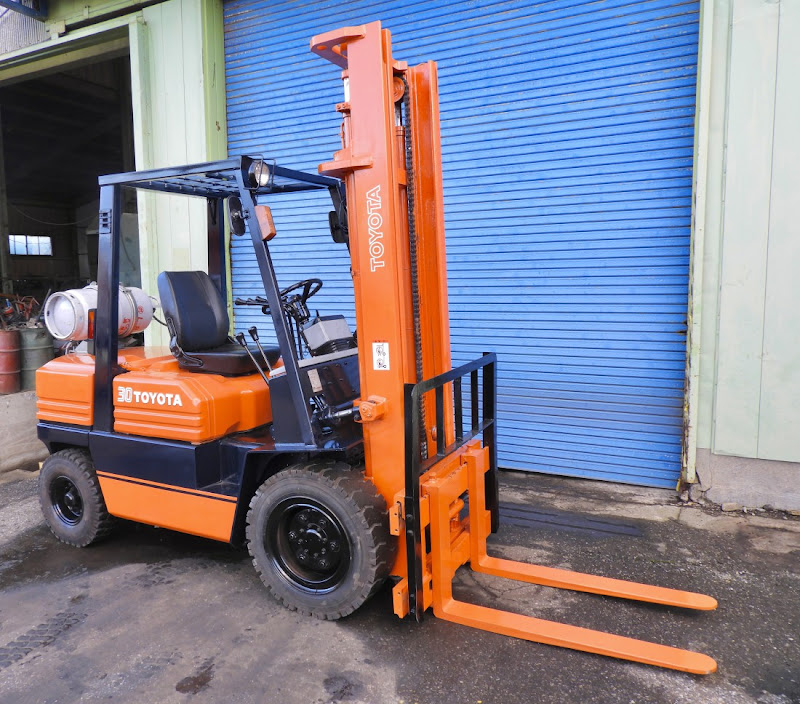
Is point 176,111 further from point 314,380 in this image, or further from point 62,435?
point 314,380

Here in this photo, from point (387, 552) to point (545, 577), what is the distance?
1016 mm

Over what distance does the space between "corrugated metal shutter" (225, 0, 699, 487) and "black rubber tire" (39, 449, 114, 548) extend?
3.24 meters

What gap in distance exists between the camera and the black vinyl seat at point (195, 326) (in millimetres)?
3887

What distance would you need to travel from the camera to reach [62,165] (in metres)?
22.7

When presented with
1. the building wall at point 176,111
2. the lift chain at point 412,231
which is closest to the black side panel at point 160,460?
the lift chain at point 412,231

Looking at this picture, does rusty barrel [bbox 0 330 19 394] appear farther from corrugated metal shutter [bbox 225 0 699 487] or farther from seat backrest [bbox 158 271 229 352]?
corrugated metal shutter [bbox 225 0 699 487]

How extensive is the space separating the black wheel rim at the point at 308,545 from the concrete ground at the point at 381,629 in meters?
0.22

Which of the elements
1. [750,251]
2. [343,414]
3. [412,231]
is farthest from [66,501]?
[750,251]

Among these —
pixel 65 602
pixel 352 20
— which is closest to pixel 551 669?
pixel 65 602

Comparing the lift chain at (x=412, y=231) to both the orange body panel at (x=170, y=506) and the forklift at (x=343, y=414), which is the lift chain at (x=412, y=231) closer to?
the forklift at (x=343, y=414)

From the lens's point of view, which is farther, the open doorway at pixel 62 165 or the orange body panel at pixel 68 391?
the open doorway at pixel 62 165

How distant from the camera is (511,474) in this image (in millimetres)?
5785

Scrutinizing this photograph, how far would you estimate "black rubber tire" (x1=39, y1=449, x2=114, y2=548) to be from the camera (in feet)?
13.6

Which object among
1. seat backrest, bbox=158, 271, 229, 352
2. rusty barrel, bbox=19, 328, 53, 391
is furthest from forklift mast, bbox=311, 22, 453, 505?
rusty barrel, bbox=19, 328, 53, 391
